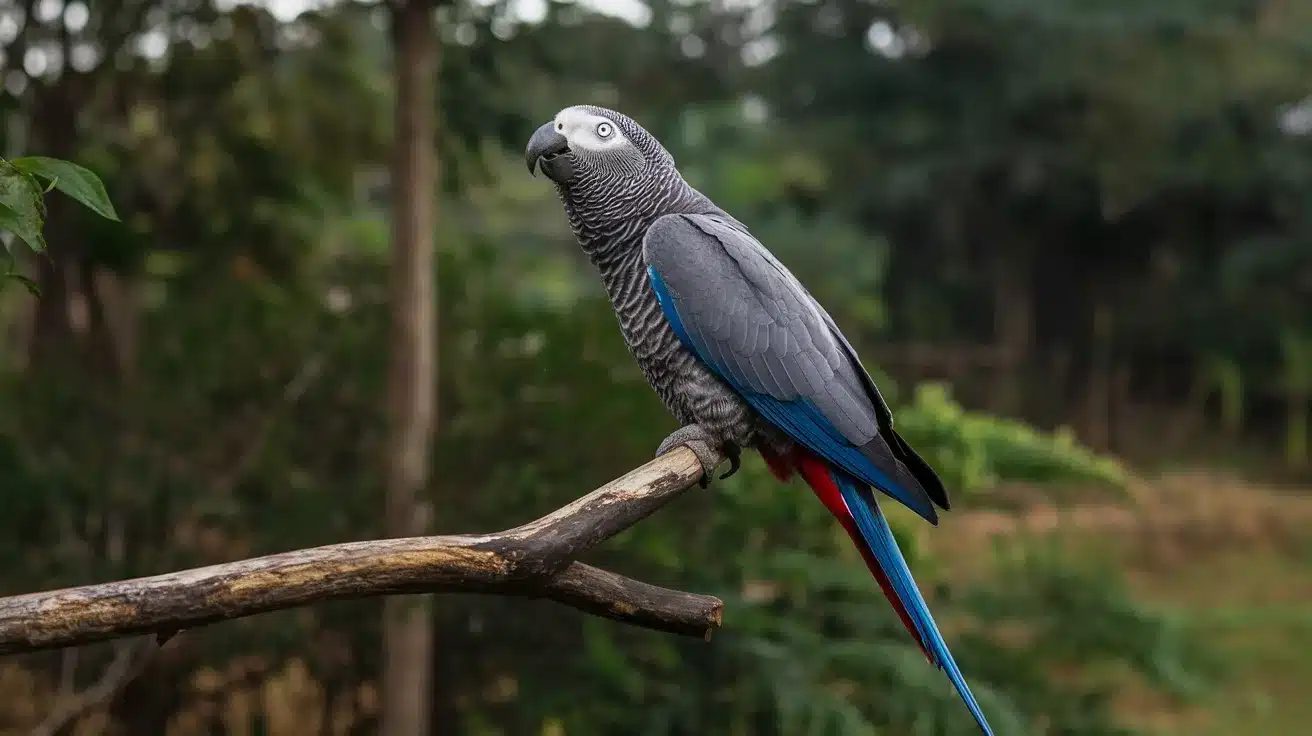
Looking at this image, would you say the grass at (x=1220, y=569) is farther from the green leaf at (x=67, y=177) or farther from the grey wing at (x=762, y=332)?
the green leaf at (x=67, y=177)

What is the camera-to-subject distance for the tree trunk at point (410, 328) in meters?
3.05

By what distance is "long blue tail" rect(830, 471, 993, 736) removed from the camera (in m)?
1.77

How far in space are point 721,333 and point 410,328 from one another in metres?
1.25

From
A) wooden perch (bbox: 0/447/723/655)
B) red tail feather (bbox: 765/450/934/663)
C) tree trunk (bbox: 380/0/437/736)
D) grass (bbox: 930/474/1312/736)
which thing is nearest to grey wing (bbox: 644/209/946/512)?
red tail feather (bbox: 765/450/934/663)

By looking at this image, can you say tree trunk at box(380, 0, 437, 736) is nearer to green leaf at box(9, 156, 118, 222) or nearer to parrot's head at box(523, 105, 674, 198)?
parrot's head at box(523, 105, 674, 198)

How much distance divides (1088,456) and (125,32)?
10.3 feet

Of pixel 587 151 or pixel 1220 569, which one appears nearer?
pixel 587 151

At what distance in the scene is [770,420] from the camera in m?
2.06

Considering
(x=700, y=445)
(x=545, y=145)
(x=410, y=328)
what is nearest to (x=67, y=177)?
(x=545, y=145)

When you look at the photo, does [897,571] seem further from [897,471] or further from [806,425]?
[806,425]

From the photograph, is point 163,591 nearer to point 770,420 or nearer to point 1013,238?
point 770,420

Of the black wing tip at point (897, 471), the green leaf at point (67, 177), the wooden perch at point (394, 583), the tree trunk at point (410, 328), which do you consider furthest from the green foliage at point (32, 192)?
the tree trunk at point (410, 328)

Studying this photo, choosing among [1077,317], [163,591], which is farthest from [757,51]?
[163,591]

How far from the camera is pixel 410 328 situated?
306 centimetres
